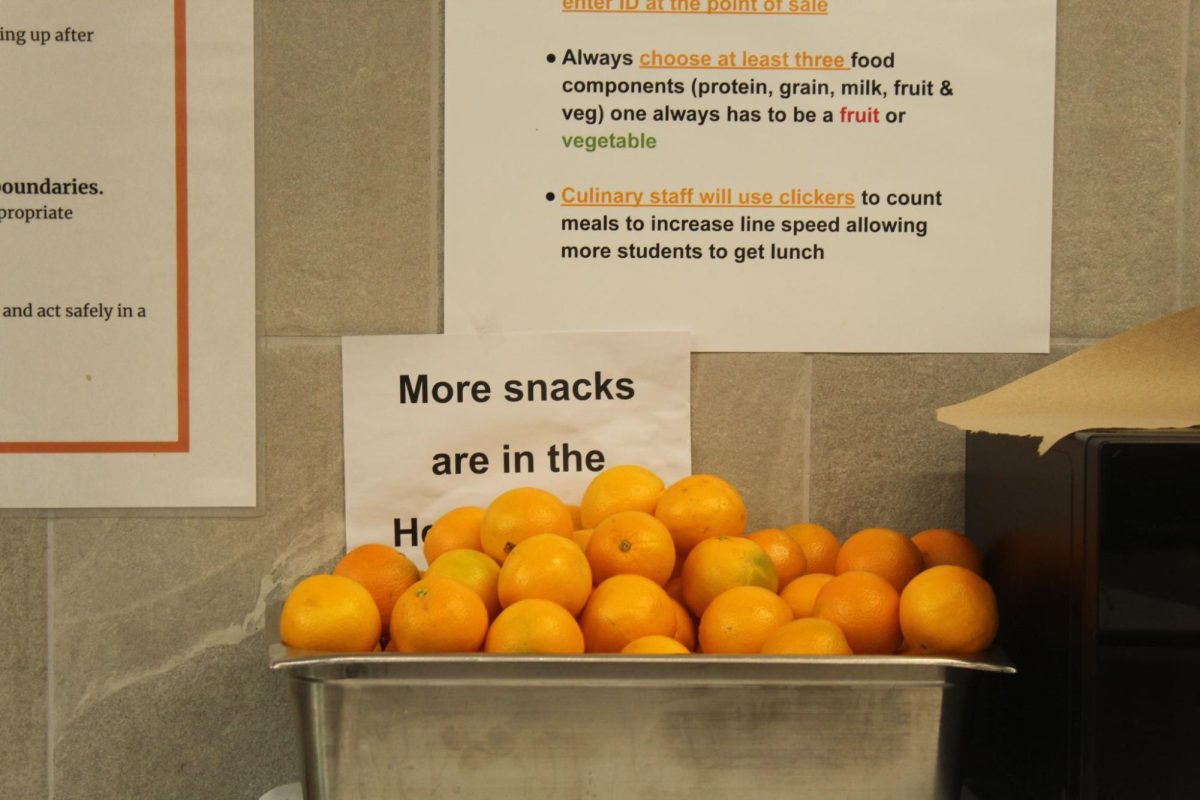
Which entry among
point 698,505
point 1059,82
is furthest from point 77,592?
point 1059,82

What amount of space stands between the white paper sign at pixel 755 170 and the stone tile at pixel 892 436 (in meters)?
0.02

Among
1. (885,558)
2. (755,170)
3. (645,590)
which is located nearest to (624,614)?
(645,590)

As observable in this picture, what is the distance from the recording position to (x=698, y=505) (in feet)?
3.03

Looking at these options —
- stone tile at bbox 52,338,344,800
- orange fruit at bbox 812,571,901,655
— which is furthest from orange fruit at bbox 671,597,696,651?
stone tile at bbox 52,338,344,800

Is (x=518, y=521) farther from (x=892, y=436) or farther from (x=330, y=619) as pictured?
(x=892, y=436)

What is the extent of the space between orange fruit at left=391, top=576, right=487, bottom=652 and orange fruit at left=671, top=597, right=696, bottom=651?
16 centimetres

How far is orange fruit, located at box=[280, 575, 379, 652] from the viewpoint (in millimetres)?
823

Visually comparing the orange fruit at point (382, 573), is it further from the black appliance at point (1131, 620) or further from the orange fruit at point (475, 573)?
the black appliance at point (1131, 620)

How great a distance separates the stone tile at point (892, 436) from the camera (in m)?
1.09

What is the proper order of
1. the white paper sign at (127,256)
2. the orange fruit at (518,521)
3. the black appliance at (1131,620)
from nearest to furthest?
the black appliance at (1131,620) → the orange fruit at (518,521) → the white paper sign at (127,256)

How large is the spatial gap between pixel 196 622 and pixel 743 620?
58cm

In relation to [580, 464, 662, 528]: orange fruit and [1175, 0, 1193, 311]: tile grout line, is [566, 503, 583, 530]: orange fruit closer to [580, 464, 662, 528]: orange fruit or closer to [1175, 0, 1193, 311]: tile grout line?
[580, 464, 662, 528]: orange fruit

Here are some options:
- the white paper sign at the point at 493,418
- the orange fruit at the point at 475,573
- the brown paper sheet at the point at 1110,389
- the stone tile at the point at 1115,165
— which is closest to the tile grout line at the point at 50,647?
the white paper sign at the point at 493,418

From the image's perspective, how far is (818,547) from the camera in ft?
3.27
